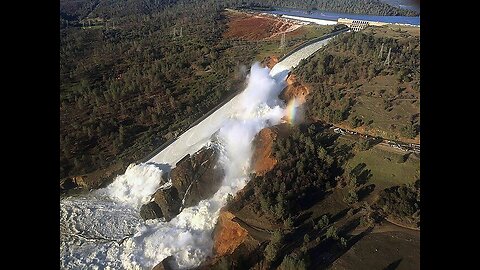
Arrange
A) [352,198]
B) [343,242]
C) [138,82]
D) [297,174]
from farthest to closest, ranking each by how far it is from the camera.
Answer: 1. [138,82]
2. [297,174]
3. [352,198]
4. [343,242]

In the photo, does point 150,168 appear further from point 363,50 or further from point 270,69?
point 363,50

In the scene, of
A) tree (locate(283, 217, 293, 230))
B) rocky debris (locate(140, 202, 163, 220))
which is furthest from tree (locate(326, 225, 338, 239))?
rocky debris (locate(140, 202, 163, 220))

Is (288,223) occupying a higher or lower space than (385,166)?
lower

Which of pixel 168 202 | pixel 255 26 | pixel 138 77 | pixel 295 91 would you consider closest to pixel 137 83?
pixel 138 77

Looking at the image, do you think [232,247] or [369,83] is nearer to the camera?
[232,247]

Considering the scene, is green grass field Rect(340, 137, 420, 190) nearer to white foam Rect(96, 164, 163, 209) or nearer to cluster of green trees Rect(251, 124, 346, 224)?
cluster of green trees Rect(251, 124, 346, 224)

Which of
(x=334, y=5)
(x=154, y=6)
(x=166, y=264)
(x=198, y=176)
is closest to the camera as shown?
(x=166, y=264)

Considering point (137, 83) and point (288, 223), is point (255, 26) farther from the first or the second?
point (288, 223)

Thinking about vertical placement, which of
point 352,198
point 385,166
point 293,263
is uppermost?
point 385,166

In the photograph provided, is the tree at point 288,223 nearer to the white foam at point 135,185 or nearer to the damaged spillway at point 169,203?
the damaged spillway at point 169,203
